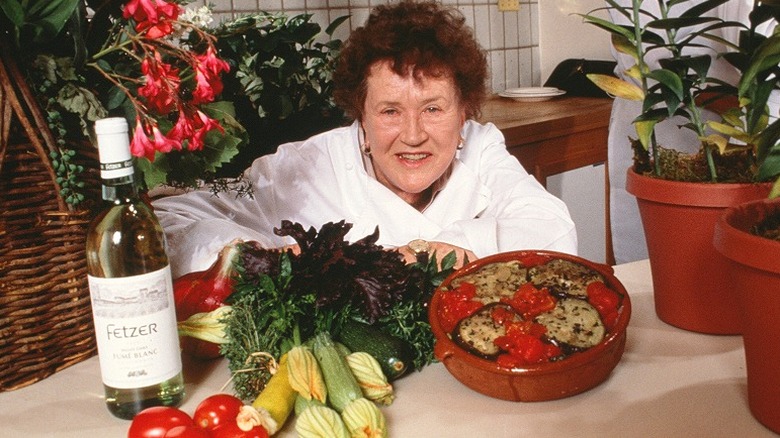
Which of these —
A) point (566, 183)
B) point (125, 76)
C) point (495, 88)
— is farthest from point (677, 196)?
point (495, 88)

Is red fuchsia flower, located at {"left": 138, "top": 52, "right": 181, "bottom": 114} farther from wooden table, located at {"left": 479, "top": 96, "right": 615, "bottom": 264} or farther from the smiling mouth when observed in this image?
wooden table, located at {"left": 479, "top": 96, "right": 615, "bottom": 264}

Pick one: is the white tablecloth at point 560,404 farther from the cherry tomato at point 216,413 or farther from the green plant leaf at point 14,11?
the green plant leaf at point 14,11

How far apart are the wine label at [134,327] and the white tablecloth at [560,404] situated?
8 centimetres

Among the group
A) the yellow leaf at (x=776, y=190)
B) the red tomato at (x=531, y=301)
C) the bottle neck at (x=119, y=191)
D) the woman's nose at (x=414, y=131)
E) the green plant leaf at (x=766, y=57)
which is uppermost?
the green plant leaf at (x=766, y=57)

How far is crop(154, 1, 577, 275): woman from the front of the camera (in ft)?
5.45

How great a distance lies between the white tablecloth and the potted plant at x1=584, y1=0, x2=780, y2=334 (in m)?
0.05

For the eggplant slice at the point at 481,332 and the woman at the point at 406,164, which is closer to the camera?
the eggplant slice at the point at 481,332

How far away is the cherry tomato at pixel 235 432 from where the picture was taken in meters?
0.72

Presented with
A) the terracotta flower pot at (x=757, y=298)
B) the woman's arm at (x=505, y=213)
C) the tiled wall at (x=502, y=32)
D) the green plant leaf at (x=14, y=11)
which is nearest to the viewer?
the terracotta flower pot at (x=757, y=298)

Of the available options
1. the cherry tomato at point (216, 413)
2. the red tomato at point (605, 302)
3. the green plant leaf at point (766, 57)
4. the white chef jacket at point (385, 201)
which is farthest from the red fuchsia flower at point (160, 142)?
the white chef jacket at point (385, 201)

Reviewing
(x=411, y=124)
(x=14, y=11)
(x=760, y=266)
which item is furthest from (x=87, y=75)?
(x=411, y=124)

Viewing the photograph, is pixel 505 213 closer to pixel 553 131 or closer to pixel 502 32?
pixel 553 131

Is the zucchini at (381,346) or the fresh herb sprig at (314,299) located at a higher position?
the fresh herb sprig at (314,299)

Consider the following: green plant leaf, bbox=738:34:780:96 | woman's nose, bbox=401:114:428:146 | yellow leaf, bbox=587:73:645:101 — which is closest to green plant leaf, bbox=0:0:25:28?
yellow leaf, bbox=587:73:645:101
